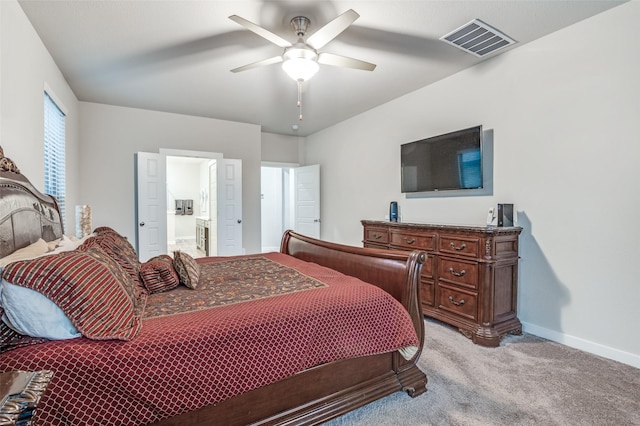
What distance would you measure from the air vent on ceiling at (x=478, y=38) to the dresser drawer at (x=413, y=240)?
5.99 ft

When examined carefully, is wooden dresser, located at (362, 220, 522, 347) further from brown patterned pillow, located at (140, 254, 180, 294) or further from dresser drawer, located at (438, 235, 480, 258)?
brown patterned pillow, located at (140, 254, 180, 294)

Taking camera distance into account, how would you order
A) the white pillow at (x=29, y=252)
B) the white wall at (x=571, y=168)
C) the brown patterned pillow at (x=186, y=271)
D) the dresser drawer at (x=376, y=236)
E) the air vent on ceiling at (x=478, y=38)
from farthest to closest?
the dresser drawer at (x=376, y=236), the air vent on ceiling at (x=478, y=38), the white wall at (x=571, y=168), the brown patterned pillow at (x=186, y=271), the white pillow at (x=29, y=252)

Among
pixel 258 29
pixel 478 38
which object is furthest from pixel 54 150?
pixel 478 38

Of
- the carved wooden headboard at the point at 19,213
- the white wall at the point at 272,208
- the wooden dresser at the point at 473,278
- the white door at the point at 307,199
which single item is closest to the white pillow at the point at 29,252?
the carved wooden headboard at the point at 19,213

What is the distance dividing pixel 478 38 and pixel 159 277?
3243 millimetres

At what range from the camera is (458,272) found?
9.37 ft

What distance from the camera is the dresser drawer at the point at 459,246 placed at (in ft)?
8.86

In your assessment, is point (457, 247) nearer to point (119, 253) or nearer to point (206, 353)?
point (206, 353)

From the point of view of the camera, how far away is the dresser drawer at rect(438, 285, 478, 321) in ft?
8.96

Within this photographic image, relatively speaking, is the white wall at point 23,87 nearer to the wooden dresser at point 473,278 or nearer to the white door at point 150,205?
the white door at point 150,205

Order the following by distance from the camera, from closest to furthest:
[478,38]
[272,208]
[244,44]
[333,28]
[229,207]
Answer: [333,28] < [478,38] < [244,44] < [229,207] < [272,208]

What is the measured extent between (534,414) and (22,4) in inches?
174

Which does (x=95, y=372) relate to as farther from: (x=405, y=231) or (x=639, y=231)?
(x=639, y=231)

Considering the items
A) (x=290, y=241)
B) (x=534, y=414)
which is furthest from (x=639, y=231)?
(x=290, y=241)
